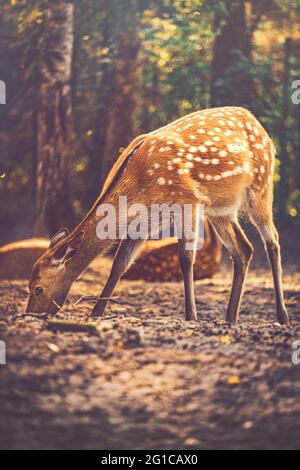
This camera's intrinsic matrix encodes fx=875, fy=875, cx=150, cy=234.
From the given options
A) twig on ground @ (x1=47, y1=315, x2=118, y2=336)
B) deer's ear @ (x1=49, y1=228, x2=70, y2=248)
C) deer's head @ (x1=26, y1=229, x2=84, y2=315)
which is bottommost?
twig on ground @ (x1=47, y1=315, x2=118, y2=336)

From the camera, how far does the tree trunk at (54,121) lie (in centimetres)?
877

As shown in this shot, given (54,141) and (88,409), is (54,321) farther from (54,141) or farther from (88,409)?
(54,141)

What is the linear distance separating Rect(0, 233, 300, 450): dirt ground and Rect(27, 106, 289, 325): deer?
485 millimetres

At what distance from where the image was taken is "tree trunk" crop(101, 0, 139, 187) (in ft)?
30.7

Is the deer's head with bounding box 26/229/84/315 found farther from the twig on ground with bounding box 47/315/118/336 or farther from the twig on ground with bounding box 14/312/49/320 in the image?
the twig on ground with bounding box 47/315/118/336

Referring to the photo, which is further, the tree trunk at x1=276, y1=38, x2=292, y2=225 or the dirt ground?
the tree trunk at x1=276, y1=38, x2=292, y2=225

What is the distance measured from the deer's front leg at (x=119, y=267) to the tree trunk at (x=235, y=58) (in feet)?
9.62

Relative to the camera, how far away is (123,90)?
962cm

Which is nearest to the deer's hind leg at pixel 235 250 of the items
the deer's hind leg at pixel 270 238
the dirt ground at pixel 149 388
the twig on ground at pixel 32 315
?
the deer's hind leg at pixel 270 238

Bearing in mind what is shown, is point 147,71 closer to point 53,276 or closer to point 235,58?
point 235,58

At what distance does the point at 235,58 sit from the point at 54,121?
2.00 metres

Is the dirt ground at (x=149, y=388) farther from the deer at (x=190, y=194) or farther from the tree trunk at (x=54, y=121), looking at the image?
the tree trunk at (x=54, y=121)

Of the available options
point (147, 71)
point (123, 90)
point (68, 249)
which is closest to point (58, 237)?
point (68, 249)

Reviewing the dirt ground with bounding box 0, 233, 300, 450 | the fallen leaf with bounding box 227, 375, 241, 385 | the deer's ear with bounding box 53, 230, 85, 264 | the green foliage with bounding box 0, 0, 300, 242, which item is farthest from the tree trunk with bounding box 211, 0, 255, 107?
the fallen leaf with bounding box 227, 375, 241, 385
